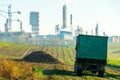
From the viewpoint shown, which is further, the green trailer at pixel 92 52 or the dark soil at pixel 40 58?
the dark soil at pixel 40 58

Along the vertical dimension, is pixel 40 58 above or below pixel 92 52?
below

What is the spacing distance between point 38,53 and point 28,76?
2737cm

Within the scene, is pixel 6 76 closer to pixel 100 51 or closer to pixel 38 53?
pixel 100 51

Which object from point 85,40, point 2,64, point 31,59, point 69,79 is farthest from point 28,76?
point 31,59

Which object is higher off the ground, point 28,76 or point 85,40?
point 85,40

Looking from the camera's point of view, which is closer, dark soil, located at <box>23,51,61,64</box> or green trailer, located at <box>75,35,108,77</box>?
green trailer, located at <box>75,35,108,77</box>

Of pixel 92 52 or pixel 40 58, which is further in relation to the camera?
pixel 40 58

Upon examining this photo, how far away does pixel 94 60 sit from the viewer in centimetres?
2678

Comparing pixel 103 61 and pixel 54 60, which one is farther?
pixel 54 60

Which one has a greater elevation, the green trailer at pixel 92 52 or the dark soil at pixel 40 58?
the green trailer at pixel 92 52

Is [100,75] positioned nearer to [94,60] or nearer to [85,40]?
[94,60]

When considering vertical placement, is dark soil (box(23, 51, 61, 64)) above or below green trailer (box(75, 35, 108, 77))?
below

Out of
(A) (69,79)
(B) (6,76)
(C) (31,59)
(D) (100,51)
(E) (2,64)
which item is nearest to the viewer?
(B) (6,76)

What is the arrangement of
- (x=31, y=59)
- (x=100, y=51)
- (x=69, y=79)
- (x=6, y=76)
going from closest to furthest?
(x=6, y=76), (x=69, y=79), (x=100, y=51), (x=31, y=59)
